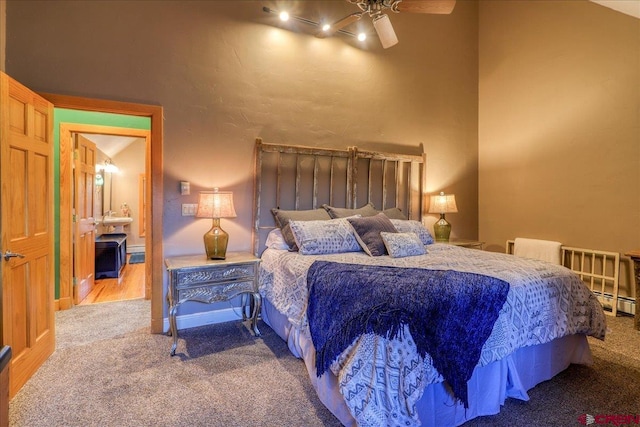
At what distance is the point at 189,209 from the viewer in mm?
3174

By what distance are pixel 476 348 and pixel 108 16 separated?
372cm

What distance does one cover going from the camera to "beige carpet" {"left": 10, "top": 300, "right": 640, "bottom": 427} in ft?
6.09

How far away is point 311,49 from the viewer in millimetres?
3740

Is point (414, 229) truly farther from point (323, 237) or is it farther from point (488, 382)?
point (488, 382)

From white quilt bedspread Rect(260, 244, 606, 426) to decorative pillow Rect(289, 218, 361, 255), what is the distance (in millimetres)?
121

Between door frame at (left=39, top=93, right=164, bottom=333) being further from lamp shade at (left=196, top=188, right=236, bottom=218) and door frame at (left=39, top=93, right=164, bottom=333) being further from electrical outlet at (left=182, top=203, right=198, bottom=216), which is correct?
lamp shade at (left=196, top=188, right=236, bottom=218)

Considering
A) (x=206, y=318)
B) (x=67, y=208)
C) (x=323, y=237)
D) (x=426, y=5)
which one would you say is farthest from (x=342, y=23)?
(x=67, y=208)

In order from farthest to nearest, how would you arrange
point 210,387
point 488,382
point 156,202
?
point 156,202, point 210,387, point 488,382

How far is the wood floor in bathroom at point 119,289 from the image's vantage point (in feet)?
13.4

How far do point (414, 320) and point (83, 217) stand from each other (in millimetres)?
4099

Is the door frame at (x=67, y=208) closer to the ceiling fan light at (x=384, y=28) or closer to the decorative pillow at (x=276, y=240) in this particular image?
the decorative pillow at (x=276, y=240)

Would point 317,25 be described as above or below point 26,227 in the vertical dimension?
above

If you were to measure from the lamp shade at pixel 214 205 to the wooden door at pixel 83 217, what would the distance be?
1880 millimetres

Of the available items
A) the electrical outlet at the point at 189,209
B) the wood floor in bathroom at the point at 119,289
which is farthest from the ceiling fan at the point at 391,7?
the wood floor in bathroom at the point at 119,289
